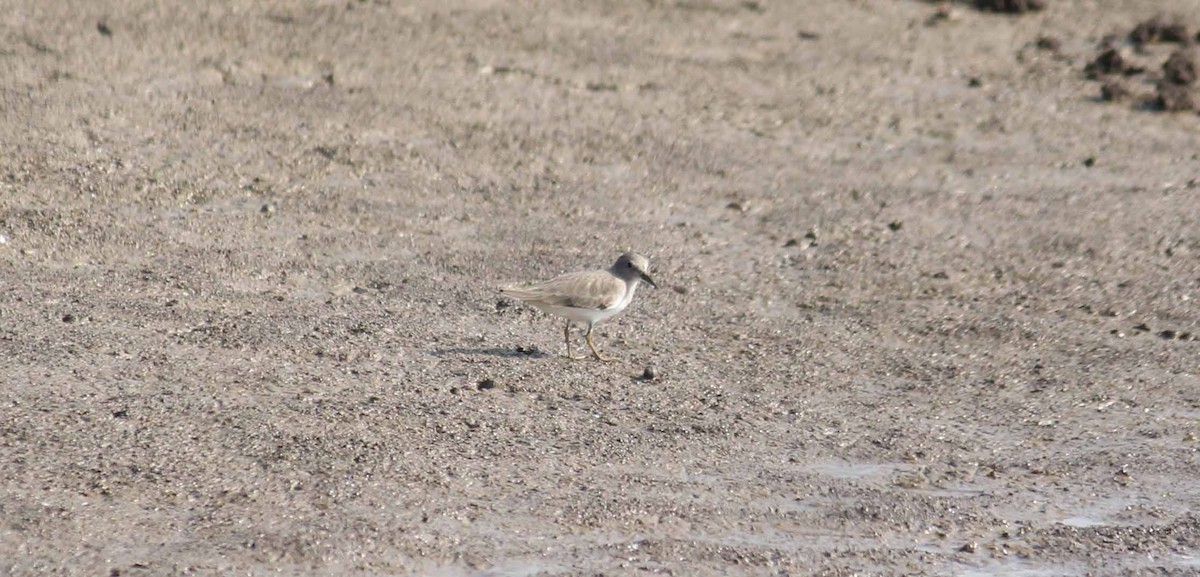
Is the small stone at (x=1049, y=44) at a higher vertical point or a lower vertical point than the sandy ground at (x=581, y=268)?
higher

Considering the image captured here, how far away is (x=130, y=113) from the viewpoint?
12.0m

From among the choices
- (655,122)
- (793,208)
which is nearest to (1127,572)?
(793,208)

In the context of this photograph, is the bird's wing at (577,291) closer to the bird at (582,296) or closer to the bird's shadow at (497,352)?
the bird at (582,296)

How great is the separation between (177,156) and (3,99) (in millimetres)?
1297

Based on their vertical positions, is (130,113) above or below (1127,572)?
above

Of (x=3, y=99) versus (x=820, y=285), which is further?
(x=3, y=99)

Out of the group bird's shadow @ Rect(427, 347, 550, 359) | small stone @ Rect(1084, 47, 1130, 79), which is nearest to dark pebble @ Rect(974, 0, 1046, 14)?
small stone @ Rect(1084, 47, 1130, 79)

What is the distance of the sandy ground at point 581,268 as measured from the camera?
7.33m

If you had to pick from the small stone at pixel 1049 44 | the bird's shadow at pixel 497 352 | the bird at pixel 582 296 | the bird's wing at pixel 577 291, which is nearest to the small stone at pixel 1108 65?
the small stone at pixel 1049 44

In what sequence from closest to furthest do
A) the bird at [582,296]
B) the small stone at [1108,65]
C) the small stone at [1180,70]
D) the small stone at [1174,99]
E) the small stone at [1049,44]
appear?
the bird at [582,296]
the small stone at [1174,99]
the small stone at [1180,70]
the small stone at [1108,65]
the small stone at [1049,44]

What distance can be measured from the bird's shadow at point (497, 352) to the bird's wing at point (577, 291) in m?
0.27

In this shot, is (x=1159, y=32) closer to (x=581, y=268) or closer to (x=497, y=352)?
(x=581, y=268)

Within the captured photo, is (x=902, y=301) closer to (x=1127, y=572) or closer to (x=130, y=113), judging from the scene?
(x=1127, y=572)

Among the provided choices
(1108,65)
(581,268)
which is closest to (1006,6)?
(1108,65)
